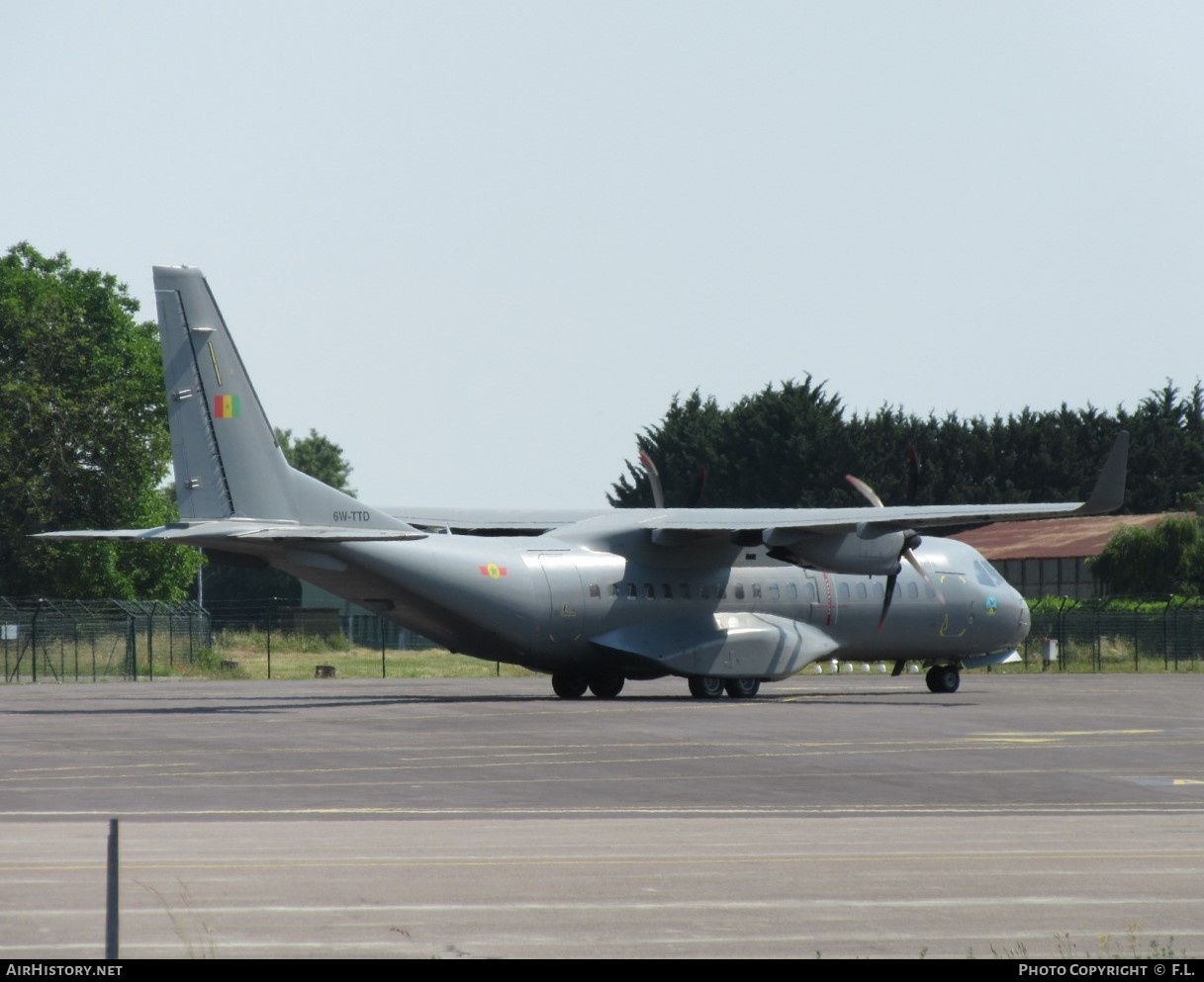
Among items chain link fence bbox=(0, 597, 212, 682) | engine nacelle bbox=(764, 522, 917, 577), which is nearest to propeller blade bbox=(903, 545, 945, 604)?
engine nacelle bbox=(764, 522, 917, 577)

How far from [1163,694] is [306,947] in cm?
3759

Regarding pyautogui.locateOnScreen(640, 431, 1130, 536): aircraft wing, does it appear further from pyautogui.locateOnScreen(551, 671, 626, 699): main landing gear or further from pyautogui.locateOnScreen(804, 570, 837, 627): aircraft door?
pyautogui.locateOnScreen(551, 671, 626, 699): main landing gear

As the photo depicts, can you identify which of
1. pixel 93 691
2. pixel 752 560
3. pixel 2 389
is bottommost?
pixel 93 691

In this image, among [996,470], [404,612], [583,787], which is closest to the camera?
[583,787]

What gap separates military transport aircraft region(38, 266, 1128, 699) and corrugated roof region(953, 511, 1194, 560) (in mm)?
46792

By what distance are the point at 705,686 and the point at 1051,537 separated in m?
62.1

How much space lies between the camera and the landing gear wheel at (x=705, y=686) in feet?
143

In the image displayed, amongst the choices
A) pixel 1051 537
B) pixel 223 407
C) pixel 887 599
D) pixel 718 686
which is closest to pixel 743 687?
pixel 718 686

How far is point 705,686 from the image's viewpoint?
43.5m

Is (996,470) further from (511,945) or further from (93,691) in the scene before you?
(511,945)

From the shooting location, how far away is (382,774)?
2475 centimetres

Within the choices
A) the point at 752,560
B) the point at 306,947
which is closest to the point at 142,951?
the point at 306,947

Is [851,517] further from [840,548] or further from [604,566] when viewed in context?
[604,566]

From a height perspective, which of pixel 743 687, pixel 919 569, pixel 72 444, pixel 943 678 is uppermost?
pixel 72 444
